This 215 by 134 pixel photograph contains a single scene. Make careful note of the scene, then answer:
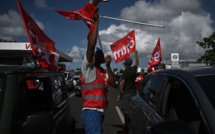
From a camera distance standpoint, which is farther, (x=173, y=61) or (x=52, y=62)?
(x=173, y=61)

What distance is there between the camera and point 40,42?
14.5 feet

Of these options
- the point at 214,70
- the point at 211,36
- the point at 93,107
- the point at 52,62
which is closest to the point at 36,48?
the point at 52,62

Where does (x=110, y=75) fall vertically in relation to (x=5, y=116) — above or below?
above

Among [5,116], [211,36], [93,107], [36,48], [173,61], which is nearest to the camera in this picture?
[5,116]

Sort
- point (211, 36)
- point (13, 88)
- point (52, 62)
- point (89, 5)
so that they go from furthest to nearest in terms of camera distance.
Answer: point (211, 36) → point (52, 62) → point (89, 5) → point (13, 88)

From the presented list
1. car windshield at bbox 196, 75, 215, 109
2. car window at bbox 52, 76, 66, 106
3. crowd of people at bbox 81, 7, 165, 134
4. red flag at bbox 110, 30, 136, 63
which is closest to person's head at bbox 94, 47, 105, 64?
crowd of people at bbox 81, 7, 165, 134

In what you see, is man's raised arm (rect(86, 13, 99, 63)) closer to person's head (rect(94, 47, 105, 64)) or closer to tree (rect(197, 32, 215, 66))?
person's head (rect(94, 47, 105, 64))

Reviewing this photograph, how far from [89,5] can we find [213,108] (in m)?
2.11

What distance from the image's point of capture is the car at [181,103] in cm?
161

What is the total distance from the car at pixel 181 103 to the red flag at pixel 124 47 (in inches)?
198

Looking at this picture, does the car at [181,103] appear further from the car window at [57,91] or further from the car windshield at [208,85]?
the car window at [57,91]

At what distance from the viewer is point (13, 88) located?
6.88 ft

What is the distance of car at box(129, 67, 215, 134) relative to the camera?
161cm

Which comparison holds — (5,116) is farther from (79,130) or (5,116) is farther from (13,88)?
(79,130)
